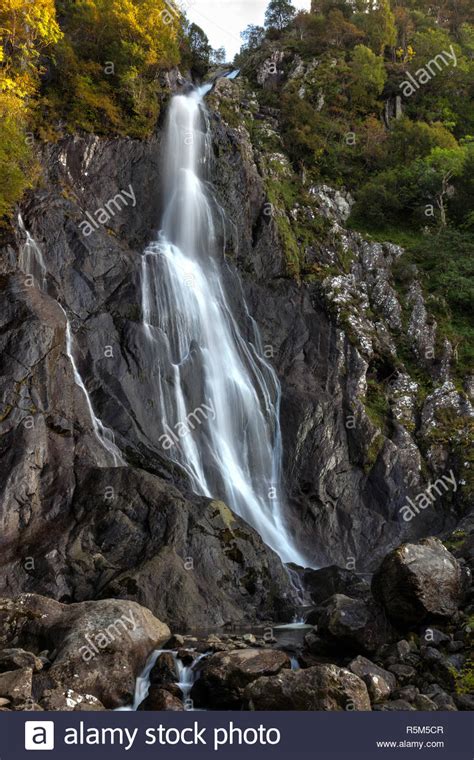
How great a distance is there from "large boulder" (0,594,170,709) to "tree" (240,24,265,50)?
4559 cm

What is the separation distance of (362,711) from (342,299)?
17.8 m

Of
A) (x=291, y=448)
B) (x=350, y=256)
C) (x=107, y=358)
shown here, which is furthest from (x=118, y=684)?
(x=350, y=256)

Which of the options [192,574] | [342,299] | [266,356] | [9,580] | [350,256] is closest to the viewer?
[9,580]

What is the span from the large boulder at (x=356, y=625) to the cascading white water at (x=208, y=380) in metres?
6.15

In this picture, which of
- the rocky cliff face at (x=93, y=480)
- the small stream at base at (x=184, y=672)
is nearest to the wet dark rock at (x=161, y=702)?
the small stream at base at (x=184, y=672)

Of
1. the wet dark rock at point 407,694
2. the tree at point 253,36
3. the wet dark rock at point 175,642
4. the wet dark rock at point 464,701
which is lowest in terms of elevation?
the wet dark rock at point 464,701

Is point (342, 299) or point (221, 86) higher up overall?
point (221, 86)

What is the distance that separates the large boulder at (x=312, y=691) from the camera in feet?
25.3

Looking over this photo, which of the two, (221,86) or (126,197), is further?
(221,86)

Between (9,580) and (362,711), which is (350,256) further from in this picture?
(362,711)

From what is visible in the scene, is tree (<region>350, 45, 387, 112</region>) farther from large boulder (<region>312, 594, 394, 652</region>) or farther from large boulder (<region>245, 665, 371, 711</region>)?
large boulder (<region>245, 665, 371, 711</region>)

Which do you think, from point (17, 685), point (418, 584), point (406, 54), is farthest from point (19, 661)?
point (406, 54)

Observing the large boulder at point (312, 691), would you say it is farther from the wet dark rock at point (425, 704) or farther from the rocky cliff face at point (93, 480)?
the rocky cliff face at point (93, 480)

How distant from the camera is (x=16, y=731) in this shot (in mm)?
7105
